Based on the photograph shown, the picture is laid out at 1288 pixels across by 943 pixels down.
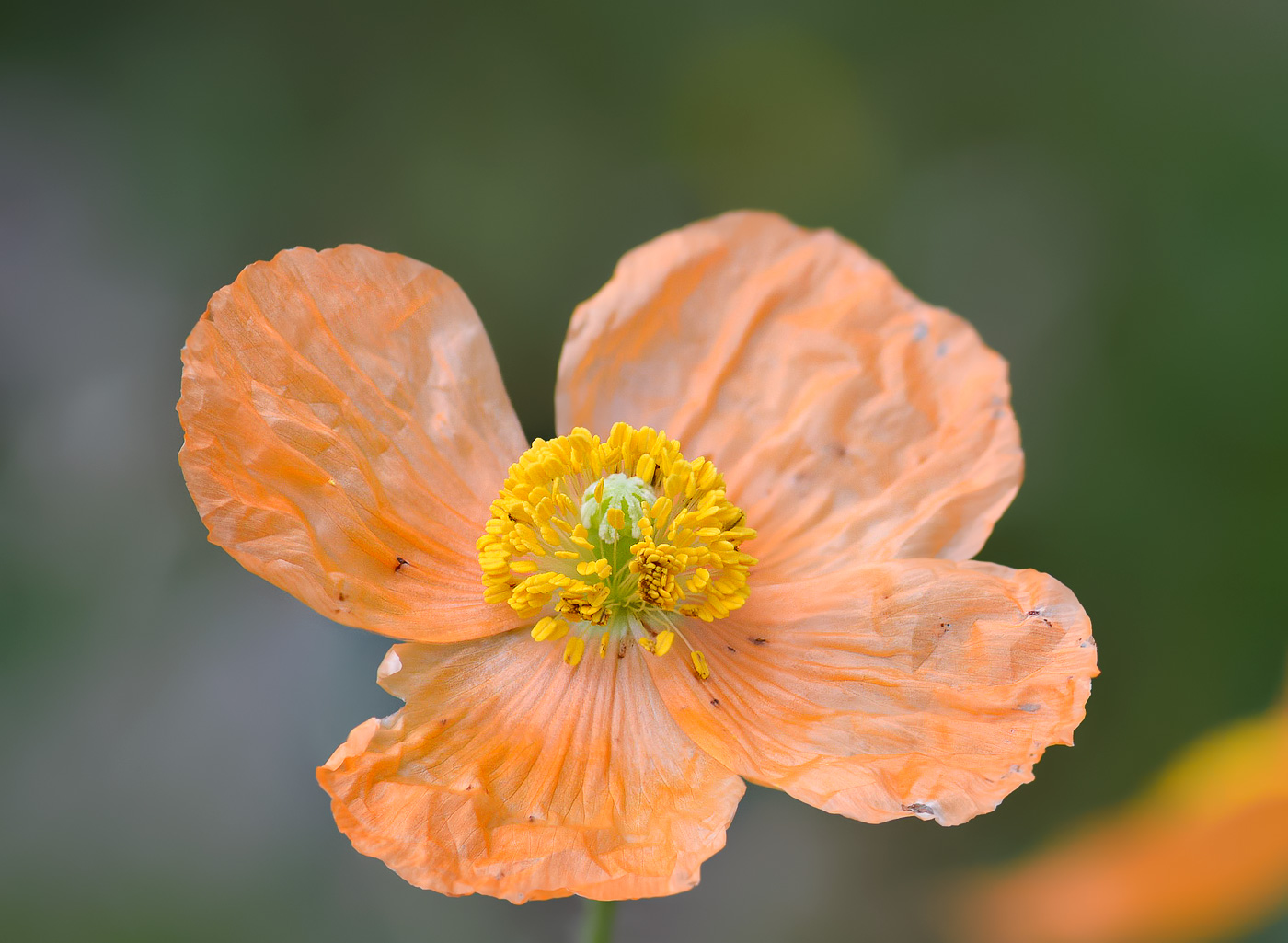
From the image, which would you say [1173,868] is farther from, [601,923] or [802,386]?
[802,386]

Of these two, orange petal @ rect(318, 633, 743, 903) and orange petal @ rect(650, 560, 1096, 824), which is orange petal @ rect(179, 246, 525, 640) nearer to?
orange petal @ rect(318, 633, 743, 903)

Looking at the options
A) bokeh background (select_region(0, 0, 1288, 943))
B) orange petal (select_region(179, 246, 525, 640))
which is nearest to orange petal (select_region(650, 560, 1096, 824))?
orange petal (select_region(179, 246, 525, 640))

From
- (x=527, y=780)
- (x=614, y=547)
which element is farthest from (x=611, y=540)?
(x=527, y=780)

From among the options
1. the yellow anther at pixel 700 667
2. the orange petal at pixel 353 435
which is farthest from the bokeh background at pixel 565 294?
the yellow anther at pixel 700 667

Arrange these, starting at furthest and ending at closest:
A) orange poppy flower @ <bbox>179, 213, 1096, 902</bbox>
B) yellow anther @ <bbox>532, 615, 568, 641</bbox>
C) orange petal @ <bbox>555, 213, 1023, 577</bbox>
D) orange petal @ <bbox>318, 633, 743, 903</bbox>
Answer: orange petal @ <bbox>555, 213, 1023, 577</bbox>
yellow anther @ <bbox>532, 615, 568, 641</bbox>
orange poppy flower @ <bbox>179, 213, 1096, 902</bbox>
orange petal @ <bbox>318, 633, 743, 903</bbox>

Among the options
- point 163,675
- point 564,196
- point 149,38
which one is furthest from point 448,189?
point 163,675

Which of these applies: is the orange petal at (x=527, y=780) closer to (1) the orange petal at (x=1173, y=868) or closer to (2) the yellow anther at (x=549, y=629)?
(2) the yellow anther at (x=549, y=629)
